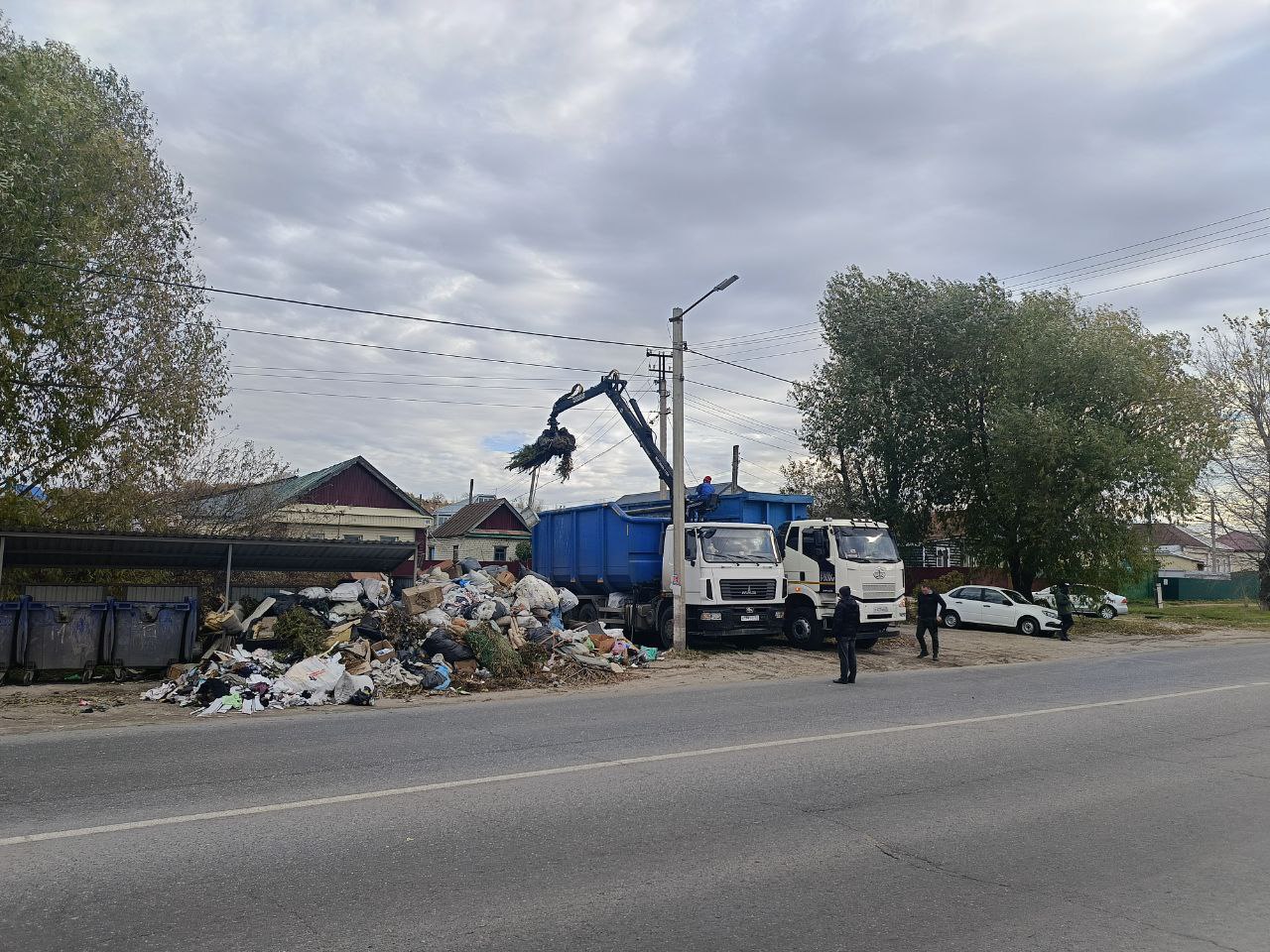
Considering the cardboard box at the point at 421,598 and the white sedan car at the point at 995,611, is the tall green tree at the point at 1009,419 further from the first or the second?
the cardboard box at the point at 421,598

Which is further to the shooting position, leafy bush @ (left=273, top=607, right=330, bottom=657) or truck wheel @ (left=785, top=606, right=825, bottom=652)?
truck wheel @ (left=785, top=606, right=825, bottom=652)

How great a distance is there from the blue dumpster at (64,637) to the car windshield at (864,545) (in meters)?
13.5

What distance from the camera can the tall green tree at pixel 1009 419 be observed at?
26.4 meters

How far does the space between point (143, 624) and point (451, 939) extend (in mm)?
11516

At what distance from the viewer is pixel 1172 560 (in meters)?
66.9

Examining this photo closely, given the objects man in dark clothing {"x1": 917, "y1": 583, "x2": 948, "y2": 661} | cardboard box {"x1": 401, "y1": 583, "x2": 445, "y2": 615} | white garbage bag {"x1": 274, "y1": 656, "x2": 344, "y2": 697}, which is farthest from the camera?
Result: man in dark clothing {"x1": 917, "y1": 583, "x2": 948, "y2": 661}

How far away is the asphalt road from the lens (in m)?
4.21

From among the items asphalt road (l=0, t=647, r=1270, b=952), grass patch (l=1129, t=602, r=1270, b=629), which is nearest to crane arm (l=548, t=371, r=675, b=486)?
asphalt road (l=0, t=647, r=1270, b=952)

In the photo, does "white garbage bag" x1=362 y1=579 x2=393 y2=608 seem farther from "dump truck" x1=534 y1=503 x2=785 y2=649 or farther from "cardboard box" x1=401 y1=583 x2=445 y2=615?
"dump truck" x1=534 y1=503 x2=785 y2=649

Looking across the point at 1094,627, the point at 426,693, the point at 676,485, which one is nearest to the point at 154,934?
the point at 426,693

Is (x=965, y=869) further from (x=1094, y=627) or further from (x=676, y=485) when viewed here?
(x=1094, y=627)

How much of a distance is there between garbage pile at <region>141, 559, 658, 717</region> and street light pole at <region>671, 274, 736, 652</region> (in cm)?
114

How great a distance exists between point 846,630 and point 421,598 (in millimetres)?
7114

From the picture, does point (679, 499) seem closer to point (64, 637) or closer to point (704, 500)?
point (704, 500)
